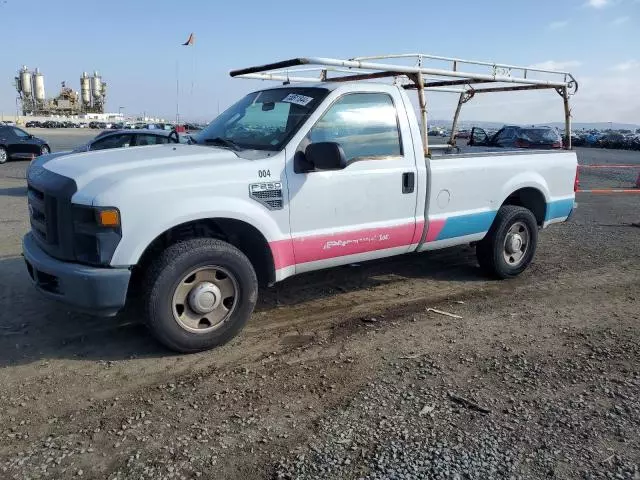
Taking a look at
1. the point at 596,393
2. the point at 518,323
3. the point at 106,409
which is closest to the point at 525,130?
the point at 518,323

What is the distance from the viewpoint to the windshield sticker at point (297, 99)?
4637 millimetres

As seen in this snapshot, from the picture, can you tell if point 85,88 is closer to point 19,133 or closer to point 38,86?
point 38,86

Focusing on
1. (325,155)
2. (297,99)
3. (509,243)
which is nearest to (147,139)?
(297,99)

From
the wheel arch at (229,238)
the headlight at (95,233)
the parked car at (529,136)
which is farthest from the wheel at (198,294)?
the parked car at (529,136)

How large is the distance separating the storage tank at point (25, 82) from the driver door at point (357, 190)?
112057mm

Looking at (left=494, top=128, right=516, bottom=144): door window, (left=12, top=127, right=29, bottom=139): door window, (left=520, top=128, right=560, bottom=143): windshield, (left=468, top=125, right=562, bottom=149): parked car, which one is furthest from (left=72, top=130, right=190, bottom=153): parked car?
(left=520, top=128, right=560, bottom=143): windshield

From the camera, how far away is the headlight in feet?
11.8

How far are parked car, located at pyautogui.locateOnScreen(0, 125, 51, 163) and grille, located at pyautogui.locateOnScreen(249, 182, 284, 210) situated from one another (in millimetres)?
19200

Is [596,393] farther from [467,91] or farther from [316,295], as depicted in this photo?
[467,91]

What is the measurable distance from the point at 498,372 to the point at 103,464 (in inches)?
103

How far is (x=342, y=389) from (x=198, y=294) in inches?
50.1

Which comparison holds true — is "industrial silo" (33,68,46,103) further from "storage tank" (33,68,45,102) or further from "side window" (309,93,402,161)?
"side window" (309,93,402,161)

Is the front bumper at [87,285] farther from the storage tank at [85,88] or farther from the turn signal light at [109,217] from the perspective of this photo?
the storage tank at [85,88]

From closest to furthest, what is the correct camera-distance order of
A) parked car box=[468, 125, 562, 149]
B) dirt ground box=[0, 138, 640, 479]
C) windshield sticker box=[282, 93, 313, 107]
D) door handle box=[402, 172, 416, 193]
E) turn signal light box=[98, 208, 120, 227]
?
dirt ground box=[0, 138, 640, 479] < turn signal light box=[98, 208, 120, 227] < windshield sticker box=[282, 93, 313, 107] < door handle box=[402, 172, 416, 193] < parked car box=[468, 125, 562, 149]
